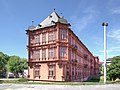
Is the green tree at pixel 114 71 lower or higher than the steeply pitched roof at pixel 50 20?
lower

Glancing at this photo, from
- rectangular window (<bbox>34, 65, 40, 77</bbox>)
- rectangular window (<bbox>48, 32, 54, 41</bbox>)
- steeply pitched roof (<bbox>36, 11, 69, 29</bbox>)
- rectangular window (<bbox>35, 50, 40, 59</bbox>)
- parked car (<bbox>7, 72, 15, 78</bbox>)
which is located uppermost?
steeply pitched roof (<bbox>36, 11, 69, 29</bbox>)

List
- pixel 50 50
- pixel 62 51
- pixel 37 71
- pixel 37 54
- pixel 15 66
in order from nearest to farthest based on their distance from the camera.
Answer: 1. pixel 62 51
2. pixel 50 50
3. pixel 37 71
4. pixel 37 54
5. pixel 15 66

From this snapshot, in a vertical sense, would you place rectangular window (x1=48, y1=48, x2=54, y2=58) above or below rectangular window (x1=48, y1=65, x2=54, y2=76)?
above

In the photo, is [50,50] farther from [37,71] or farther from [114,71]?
[114,71]

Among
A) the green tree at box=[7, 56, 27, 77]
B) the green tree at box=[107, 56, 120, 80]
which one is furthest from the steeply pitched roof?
the green tree at box=[7, 56, 27, 77]

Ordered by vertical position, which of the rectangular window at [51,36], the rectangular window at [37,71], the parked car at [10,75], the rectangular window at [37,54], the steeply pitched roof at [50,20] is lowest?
the parked car at [10,75]

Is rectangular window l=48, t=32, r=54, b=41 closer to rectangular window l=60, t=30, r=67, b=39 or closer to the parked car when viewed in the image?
rectangular window l=60, t=30, r=67, b=39

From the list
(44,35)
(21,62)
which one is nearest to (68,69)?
(44,35)

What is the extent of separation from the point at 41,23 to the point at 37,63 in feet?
32.0

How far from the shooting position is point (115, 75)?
3731 centimetres

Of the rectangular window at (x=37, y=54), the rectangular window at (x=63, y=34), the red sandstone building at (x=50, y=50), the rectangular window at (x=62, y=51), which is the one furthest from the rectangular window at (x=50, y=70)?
the rectangular window at (x=63, y=34)

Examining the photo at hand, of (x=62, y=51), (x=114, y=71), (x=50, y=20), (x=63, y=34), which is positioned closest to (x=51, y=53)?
(x=62, y=51)

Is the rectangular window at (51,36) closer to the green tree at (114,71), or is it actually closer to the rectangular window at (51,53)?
the rectangular window at (51,53)

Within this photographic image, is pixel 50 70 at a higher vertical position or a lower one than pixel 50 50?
lower
